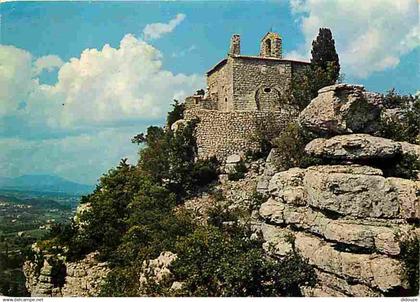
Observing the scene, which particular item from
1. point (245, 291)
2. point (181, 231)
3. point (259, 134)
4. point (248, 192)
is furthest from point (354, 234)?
point (259, 134)

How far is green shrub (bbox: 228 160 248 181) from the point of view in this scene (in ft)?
49.2

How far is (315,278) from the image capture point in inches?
379

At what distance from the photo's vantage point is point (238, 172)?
1509 centimetres

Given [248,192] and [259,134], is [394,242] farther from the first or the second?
[259,134]

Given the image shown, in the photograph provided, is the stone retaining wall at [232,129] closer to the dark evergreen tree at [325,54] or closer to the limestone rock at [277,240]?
the dark evergreen tree at [325,54]

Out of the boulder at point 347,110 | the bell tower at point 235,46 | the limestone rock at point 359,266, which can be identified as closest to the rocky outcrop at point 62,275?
the limestone rock at point 359,266

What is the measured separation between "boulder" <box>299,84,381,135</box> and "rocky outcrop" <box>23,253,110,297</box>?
5644mm

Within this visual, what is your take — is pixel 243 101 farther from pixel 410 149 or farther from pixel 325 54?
pixel 410 149

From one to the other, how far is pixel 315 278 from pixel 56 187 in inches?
211

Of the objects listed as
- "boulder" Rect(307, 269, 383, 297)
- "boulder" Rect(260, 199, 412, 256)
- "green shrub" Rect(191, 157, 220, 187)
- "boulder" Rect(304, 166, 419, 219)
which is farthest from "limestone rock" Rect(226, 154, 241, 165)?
"boulder" Rect(307, 269, 383, 297)

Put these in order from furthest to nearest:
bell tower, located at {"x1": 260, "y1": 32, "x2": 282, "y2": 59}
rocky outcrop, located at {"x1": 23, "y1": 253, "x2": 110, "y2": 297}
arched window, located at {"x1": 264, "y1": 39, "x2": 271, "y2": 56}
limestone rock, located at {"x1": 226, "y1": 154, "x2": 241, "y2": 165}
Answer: arched window, located at {"x1": 264, "y1": 39, "x2": 271, "y2": 56}, bell tower, located at {"x1": 260, "y1": 32, "x2": 282, "y2": 59}, limestone rock, located at {"x1": 226, "y1": 154, "x2": 241, "y2": 165}, rocky outcrop, located at {"x1": 23, "y1": 253, "x2": 110, "y2": 297}

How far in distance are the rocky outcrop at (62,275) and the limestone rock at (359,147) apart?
5483 mm

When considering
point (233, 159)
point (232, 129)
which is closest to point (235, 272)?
point (233, 159)

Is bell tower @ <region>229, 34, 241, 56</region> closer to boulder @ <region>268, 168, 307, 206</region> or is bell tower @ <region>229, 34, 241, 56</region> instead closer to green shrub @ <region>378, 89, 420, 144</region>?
green shrub @ <region>378, 89, 420, 144</region>
